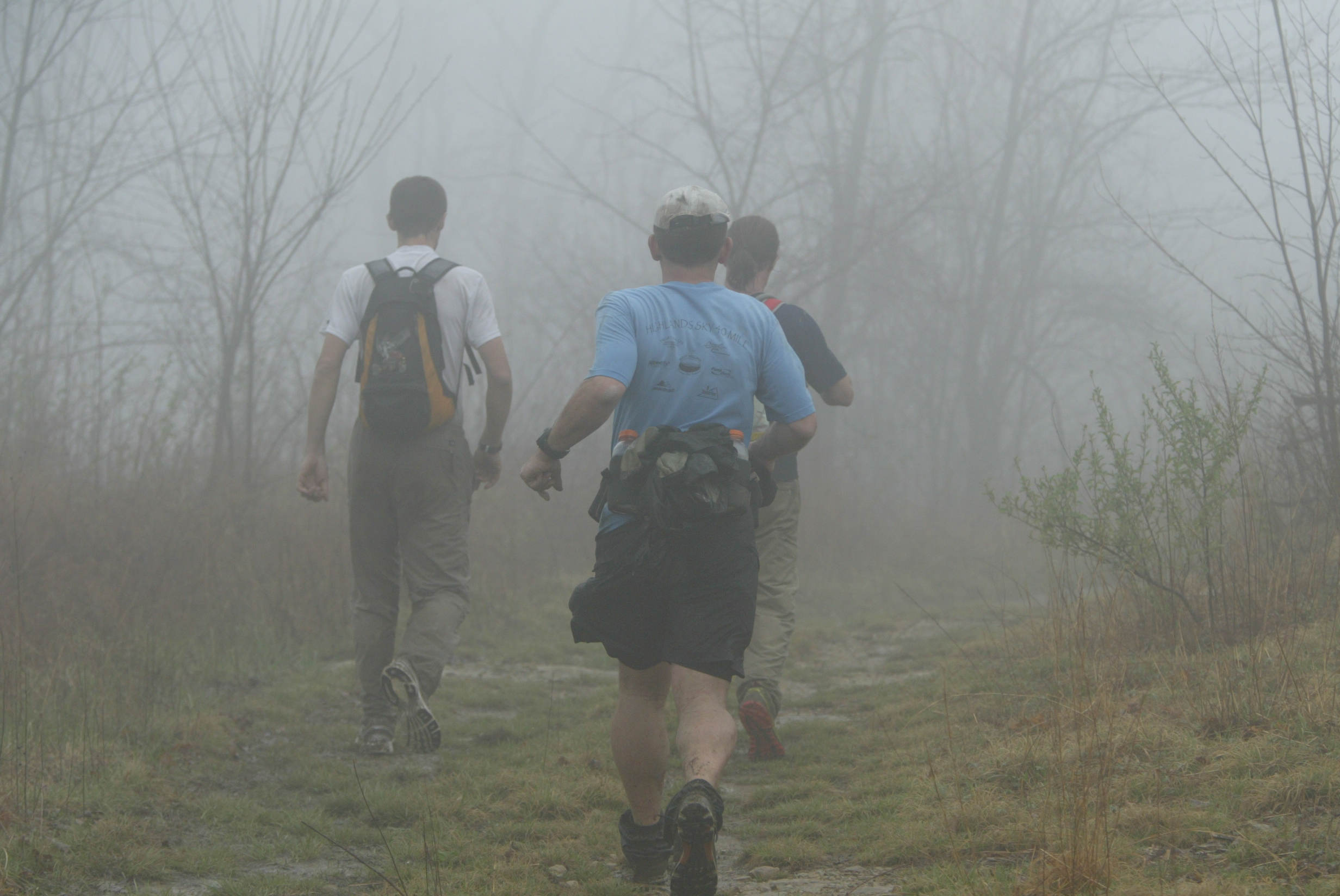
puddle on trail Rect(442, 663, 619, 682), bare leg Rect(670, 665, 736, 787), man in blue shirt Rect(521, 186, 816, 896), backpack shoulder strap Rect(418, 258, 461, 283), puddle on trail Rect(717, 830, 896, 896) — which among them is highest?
backpack shoulder strap Rect(418, 258, 461, 283)

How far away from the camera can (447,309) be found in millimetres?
4492

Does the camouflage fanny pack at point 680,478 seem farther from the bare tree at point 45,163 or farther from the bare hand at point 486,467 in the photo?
the bare tree at point 45,163

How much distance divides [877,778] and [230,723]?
2623 millimetres

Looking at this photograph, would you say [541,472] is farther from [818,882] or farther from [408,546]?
[408,546]

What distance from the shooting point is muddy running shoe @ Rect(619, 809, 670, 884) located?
114 inches

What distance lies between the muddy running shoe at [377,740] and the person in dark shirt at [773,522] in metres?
1.36

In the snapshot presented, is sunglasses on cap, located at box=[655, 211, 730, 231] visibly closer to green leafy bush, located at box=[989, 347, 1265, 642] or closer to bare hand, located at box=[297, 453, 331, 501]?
bare hand, located at box=[297, 453, 331, 501]

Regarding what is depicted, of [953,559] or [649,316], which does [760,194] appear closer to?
[953,559]

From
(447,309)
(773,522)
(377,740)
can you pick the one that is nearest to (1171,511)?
(773,522)

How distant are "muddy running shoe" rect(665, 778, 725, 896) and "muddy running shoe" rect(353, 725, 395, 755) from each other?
2293 mm

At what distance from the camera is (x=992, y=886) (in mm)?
2379

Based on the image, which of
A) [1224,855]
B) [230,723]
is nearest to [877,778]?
[1224,855]

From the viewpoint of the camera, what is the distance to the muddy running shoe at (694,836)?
234 cm

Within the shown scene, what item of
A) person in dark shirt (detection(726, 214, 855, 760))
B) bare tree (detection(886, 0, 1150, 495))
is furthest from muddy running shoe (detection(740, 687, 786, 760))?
bare tree (detection(886, 0, 1150, 495))
